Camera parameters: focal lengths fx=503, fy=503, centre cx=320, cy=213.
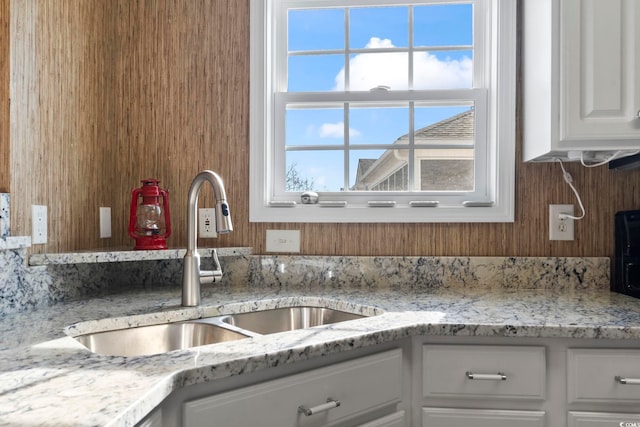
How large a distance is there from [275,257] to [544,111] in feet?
3.65

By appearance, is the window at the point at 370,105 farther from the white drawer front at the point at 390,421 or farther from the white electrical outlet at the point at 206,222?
the white drawer front at the point at 390,421

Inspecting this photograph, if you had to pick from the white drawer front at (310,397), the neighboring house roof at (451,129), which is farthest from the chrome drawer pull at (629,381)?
the neighboring house roof at (451,129)

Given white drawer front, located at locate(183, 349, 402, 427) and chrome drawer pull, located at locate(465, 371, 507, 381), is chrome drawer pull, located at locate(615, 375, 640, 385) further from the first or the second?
white drawer front, located at locate(183, 349, 402, 427)

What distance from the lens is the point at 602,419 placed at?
4.32ft

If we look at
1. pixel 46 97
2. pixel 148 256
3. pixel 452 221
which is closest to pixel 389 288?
pixel 452 221

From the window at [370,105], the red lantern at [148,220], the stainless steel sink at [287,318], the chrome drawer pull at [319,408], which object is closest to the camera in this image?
the chrome drawer pull at [319,408]

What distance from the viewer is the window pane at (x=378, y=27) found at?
83.7 inches

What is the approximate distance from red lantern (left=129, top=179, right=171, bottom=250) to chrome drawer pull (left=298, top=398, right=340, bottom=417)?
961mm

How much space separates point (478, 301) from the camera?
166cm

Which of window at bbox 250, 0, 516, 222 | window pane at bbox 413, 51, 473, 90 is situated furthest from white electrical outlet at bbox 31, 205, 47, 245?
window pane at bbox 413, 51, 473, 90

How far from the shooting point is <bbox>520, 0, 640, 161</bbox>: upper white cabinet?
5.23 feet

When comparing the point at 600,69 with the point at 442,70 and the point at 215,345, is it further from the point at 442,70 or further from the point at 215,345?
the point at 215,345

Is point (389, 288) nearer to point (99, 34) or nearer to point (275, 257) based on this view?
point (275, 257)

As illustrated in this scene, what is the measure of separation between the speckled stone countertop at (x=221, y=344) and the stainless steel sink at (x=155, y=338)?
3cm
